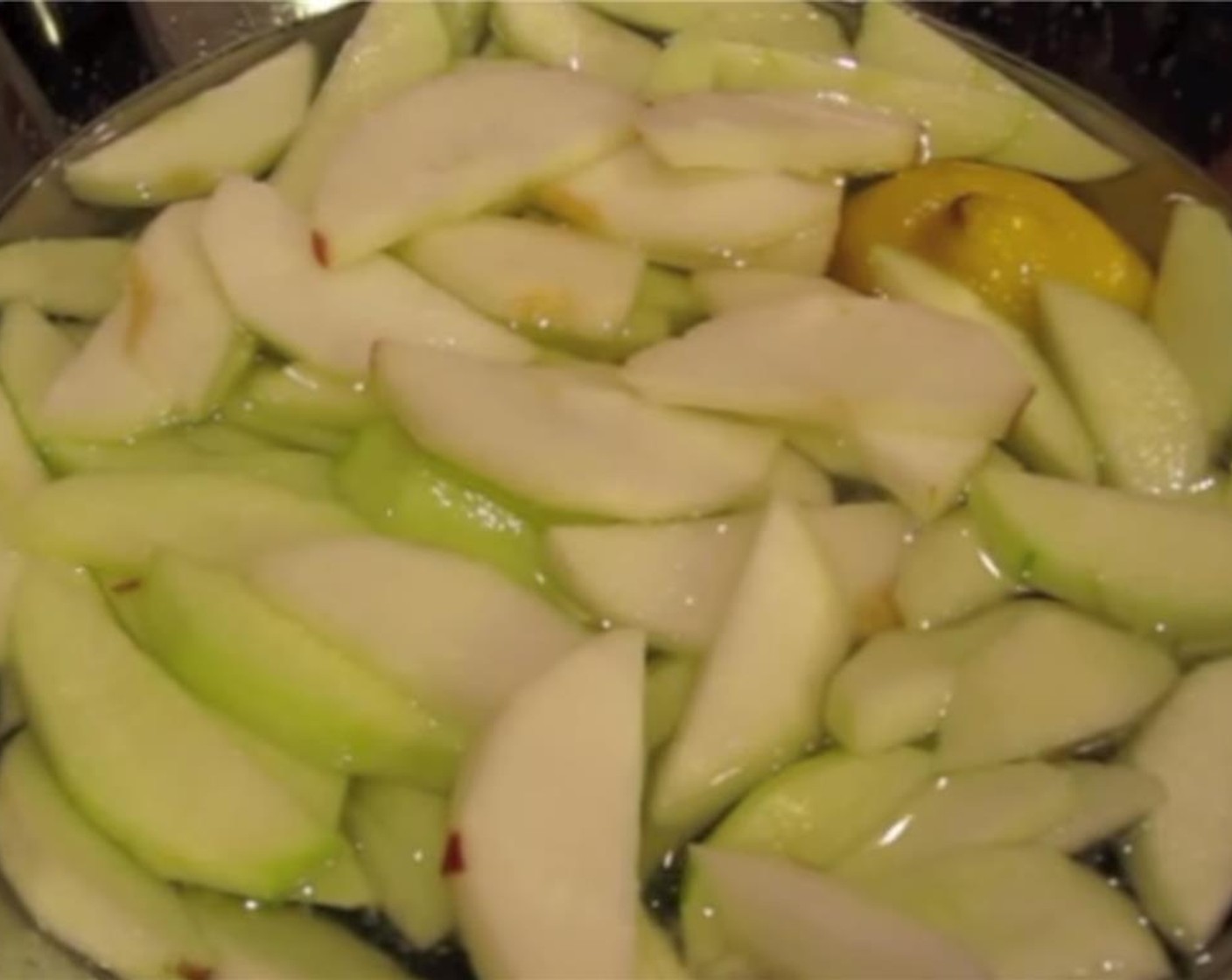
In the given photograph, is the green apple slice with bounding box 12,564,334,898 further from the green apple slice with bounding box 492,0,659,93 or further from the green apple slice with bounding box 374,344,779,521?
the green apple slice with bounding box 492,0,659,93

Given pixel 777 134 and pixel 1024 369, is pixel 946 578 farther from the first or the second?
pixel 777 134

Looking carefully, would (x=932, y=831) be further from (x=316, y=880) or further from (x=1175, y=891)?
(x=316, y=880)

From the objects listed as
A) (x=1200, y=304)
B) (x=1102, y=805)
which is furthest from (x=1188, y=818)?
(x=1200, y=304)

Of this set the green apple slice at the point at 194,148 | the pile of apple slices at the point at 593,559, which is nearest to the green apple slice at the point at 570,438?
the pile of apple slices at the point at 593,559

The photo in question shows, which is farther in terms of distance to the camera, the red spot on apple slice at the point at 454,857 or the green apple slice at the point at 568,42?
the green apple slice at the point at 568,42

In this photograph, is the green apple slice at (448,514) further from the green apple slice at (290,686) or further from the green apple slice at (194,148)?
the green apple slice at (194,148)

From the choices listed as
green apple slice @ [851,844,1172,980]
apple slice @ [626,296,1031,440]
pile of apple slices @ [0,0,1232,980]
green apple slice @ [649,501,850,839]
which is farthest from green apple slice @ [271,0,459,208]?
green apple slice @ [851,844,1172,980]
